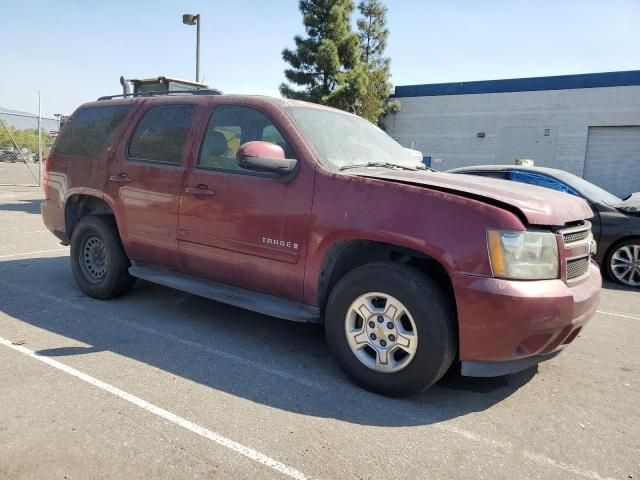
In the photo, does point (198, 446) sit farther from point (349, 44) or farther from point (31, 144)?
point (31, 144)

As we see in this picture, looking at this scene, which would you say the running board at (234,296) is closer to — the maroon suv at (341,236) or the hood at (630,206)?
the maroon suv at (341,236)

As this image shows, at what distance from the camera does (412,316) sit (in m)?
3.18

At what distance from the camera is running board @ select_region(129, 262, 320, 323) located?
3.71 meters

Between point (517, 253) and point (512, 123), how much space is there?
2301 centimetres

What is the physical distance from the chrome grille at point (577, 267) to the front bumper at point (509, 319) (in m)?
0.13

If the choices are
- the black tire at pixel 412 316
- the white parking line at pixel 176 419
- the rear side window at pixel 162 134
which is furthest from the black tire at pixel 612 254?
the white parking line at pixel 176 419

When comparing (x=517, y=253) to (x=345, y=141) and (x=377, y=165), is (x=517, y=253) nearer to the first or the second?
Answer: (x=377, y=165)

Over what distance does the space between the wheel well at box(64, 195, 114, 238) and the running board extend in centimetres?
91

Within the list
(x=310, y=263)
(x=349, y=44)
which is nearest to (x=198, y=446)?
(x=310, y=263)

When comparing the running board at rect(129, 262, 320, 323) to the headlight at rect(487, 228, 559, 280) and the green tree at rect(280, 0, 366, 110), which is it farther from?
the green tree at rect(280, 0, 366, 110)

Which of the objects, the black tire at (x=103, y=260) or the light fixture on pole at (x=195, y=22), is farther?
the light fixture on pole at (x=195, y=22)

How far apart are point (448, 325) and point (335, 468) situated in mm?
1070

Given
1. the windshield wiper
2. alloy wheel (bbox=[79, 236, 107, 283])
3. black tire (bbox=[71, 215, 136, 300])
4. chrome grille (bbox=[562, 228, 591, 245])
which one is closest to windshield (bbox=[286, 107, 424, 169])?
the windshield wiper

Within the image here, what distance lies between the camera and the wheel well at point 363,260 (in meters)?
3.42
